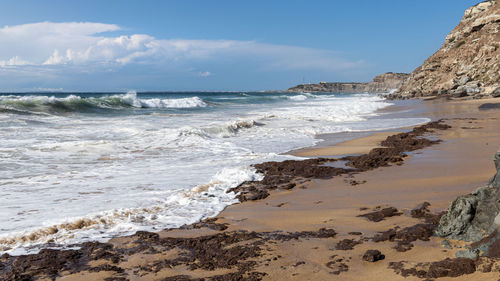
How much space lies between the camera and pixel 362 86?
159250 mm

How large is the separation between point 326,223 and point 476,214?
4.77ft

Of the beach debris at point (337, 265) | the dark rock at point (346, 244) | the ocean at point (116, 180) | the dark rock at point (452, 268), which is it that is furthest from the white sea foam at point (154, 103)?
the dark rock at point (452, 268)

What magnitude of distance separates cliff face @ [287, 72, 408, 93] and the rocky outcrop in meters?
133

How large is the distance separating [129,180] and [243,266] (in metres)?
4.14

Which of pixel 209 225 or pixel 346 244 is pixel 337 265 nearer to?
pixel 346 244

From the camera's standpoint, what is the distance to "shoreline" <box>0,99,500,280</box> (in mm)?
3084

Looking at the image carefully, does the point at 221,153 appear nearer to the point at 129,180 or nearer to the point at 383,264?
the point at 129,180

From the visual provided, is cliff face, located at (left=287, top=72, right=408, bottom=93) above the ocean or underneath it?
above

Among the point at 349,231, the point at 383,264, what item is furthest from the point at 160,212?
the point at 383,264

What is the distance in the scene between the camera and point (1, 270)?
3307 mm

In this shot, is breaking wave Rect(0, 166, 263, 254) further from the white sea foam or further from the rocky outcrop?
the white sea foam

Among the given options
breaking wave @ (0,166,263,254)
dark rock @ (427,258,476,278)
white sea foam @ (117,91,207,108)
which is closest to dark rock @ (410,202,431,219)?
dark rock @ (427,258,476,278)

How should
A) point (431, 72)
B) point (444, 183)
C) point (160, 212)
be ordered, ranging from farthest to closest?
point (431, 72) → point (444, 183) → point (160, 212)

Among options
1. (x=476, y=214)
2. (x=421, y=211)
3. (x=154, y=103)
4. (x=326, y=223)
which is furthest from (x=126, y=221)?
(x=154, y=103)
